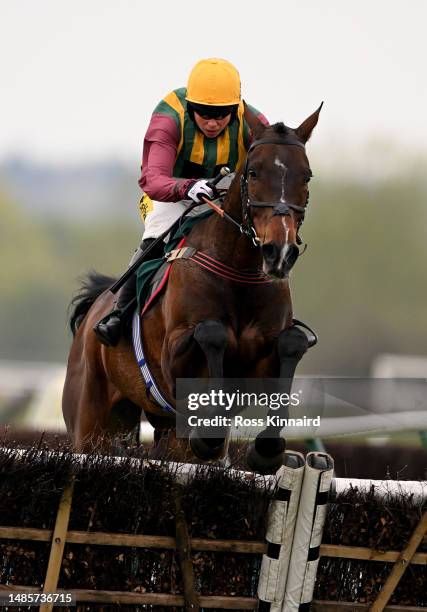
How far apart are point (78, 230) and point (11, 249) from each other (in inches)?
140

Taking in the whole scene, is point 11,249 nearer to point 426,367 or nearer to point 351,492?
point 426,367

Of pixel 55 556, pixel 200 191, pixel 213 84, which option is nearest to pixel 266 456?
pixel 55 556

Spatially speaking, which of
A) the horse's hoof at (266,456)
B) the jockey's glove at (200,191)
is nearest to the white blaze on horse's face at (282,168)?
the jockey's glove at (200,191)

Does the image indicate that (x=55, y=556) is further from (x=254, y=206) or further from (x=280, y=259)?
(x=254, y=206)

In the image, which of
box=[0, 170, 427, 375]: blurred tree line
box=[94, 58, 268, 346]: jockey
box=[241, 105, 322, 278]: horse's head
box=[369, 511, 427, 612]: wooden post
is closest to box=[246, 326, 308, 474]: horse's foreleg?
box=[241, 105, 322, 278]: horse's head

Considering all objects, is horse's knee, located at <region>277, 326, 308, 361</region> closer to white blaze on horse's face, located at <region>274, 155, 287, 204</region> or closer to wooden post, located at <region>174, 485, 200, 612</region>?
white blaze on horse's face, located at <region>274, 155, 287, 204</region>

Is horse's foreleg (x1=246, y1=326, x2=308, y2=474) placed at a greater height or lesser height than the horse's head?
lesser

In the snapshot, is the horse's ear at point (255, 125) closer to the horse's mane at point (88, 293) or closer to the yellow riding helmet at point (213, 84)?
the yellow riding helmet at point (213, 84)

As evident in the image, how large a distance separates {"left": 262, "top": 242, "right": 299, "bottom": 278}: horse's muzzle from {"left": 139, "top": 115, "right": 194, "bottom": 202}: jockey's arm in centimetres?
99

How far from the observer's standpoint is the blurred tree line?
36.6m

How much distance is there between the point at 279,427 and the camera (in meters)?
5.23

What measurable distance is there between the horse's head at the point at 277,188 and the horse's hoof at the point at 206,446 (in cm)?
88

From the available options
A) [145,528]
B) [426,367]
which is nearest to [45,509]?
[145,528]

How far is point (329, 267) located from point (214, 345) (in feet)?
114
